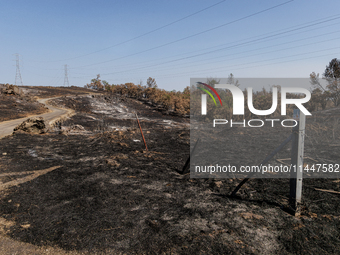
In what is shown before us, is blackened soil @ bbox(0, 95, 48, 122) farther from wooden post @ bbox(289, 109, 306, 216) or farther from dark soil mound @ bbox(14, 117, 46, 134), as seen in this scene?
wooden post @ bbox(289, 109, 306, 216)

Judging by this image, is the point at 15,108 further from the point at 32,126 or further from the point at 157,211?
the point at 157,211

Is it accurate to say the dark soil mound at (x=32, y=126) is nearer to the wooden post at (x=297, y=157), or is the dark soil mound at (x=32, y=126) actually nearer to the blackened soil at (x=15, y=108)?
the blackened soil at (x=15, y=108)

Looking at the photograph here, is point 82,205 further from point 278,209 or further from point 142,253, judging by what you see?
point 278,209

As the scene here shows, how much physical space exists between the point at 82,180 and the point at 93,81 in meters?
68.9

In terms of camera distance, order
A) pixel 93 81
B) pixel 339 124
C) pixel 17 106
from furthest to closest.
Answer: pixel 93 81, pixel 17 106, pixel 339 124

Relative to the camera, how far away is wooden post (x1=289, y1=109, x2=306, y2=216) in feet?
13.1

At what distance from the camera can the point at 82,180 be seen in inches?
251

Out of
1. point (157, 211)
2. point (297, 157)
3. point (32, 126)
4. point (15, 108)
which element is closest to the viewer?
point (297, 157)

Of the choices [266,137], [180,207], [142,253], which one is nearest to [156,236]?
[142,253]

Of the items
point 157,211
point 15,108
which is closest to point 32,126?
point 157,211

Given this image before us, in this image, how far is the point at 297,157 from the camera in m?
4.11

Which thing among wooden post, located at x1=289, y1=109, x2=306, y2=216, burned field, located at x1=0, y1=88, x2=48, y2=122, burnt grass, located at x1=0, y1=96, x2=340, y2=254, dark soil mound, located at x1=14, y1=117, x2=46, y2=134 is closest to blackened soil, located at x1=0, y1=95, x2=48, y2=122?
burned field, located at x1=0, y1=88, x2=48, y2=122

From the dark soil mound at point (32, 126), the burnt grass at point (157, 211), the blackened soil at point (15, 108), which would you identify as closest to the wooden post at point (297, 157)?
the burnt grass at point (157, 211)

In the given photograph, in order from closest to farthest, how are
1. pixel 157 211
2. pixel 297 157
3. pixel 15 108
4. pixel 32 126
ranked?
pixel 297 157
pixel 157 211
pixel 32 126
pixel 15 108
